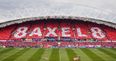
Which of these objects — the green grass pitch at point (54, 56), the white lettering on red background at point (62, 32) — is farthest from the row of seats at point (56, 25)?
the green grass pitch at point (54, 56)

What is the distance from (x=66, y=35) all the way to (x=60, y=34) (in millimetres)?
1969

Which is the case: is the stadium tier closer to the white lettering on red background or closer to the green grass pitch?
the white lettering on red background

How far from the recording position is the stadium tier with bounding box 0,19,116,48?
67188 millimetres

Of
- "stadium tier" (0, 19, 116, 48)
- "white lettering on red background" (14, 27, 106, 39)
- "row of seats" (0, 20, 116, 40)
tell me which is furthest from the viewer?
"row of seats" (0, 20, 116, 40)

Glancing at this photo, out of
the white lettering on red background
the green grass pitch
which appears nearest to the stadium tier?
the white lettering on red background

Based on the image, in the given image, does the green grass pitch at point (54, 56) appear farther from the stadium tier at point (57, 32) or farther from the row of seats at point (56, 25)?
the row of seats at point (56, 25)

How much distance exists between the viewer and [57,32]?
72.6m

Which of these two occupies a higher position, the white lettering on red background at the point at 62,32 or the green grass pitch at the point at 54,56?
the green grass pitch at the point at 54,56

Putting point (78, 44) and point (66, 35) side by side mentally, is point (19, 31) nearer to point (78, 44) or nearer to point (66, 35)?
point (66, 35)

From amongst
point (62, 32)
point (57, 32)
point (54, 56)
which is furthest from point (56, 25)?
point (54, 56)

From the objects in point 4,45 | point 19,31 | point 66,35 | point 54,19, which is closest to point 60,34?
point 66,35

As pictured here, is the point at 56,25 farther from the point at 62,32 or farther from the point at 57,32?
the point at 62,32

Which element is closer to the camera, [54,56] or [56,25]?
[54,56]

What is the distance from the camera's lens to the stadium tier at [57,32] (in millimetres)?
67188
